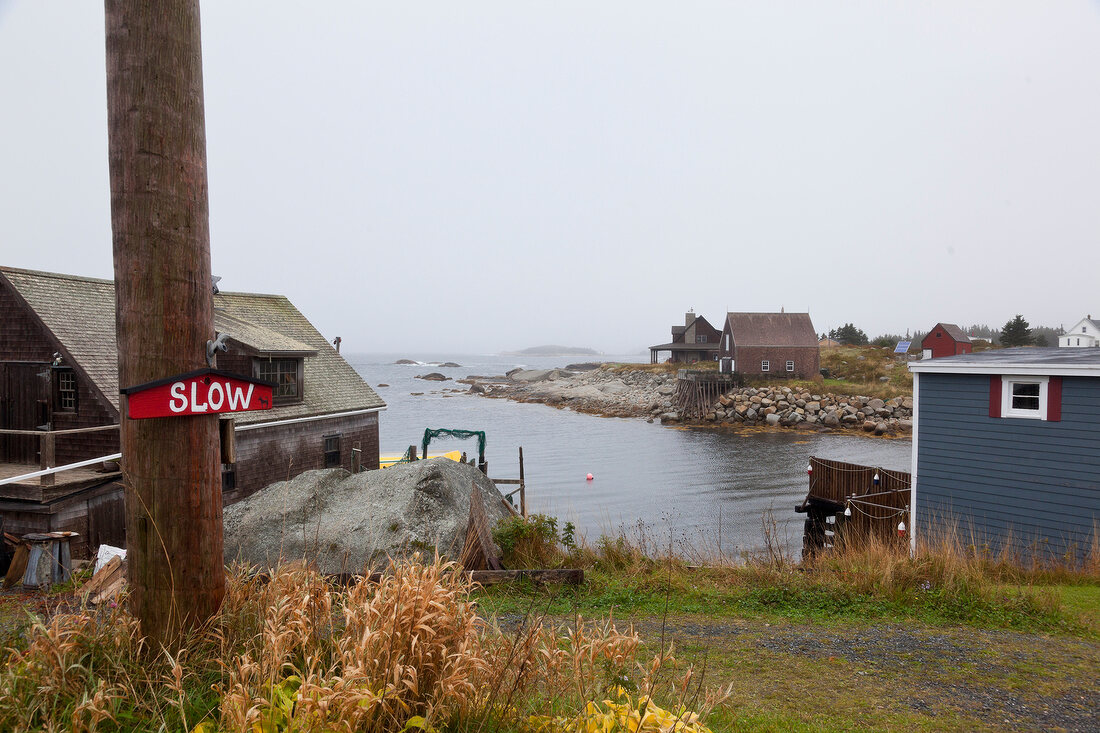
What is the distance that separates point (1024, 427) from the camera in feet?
46.8

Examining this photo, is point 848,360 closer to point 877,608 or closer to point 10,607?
point 877,608

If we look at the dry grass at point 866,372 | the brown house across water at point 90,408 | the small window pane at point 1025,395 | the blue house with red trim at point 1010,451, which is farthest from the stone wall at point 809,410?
the brown house across water at point 90,408

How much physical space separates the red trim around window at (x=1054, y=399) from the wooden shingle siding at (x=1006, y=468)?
0.25 feet

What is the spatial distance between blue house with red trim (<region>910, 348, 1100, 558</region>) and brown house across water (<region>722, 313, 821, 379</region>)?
55.3 m

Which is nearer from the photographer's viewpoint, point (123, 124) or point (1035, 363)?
point (123, 124)

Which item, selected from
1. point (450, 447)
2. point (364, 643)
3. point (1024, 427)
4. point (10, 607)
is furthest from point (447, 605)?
point (450, 447)

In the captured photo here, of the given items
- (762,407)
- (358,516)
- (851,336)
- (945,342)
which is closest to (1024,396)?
(358,516)

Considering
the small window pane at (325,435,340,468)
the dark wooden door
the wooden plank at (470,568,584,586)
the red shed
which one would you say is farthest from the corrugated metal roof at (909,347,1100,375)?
the red shed

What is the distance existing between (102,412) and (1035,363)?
72.4 ft

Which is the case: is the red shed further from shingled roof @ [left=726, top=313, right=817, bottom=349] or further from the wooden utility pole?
the wooden utility pole

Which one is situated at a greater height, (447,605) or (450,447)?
(447,605)

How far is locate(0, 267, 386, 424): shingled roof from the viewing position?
16.1 m

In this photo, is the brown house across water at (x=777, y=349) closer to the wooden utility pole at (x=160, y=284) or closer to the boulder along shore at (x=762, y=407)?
the boulder along shore at (x=762, y=407)

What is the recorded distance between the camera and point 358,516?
10227 mm
